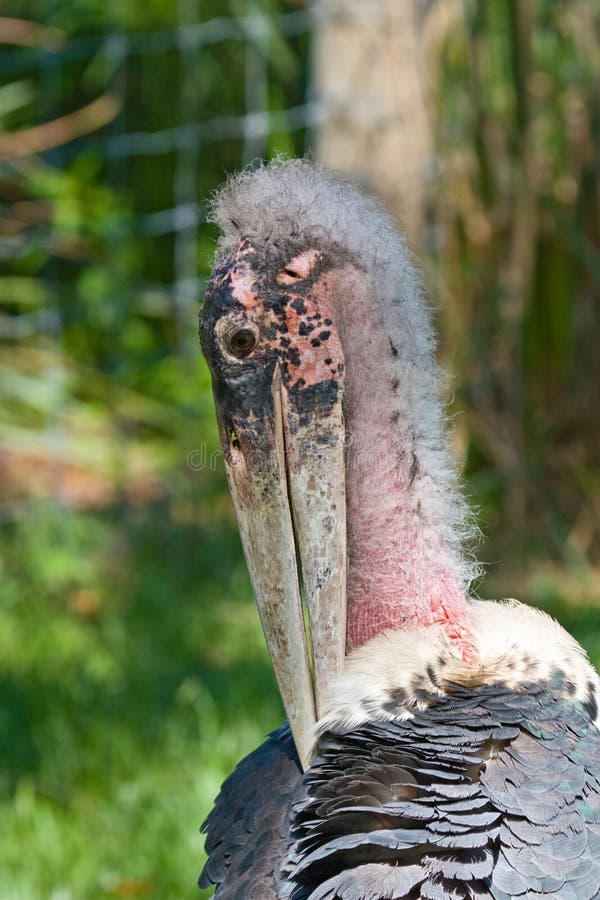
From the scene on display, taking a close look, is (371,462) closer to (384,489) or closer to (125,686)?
(384,489)

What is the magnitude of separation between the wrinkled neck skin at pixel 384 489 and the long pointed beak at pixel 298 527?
4 cm

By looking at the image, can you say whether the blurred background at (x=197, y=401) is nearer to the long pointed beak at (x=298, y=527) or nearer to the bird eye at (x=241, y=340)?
the long pointed beak at (x=298, y=527)

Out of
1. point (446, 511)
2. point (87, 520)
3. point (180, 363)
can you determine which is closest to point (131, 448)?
point (180, 363)

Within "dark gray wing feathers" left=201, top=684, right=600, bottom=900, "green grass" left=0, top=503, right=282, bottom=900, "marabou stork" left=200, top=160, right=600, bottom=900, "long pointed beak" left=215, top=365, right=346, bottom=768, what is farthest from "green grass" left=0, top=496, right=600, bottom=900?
"dark gray wing feathers" left=201, top=684, right=600, bottom=900

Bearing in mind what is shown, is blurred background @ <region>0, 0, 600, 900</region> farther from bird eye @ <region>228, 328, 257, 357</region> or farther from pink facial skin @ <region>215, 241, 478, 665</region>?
bird eye @ <region>228, 328, 257, 357</region>

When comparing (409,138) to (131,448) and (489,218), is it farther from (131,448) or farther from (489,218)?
(131,448)

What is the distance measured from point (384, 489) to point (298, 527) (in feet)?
0.53

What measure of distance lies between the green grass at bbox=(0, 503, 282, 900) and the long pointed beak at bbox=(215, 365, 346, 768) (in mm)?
1204

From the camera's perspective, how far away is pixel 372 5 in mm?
5527

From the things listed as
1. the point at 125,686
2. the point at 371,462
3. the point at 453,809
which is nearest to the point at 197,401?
the point at 125,686

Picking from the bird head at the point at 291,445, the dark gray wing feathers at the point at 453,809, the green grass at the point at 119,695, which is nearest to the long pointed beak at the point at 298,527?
the bird head at the point at 291,445

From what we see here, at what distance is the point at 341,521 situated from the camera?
2285 millimetres

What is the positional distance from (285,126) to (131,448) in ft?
6.11

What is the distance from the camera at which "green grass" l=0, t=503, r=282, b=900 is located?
3.40m
